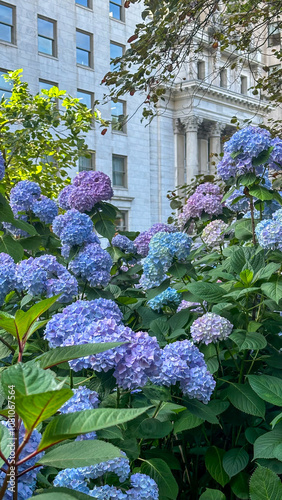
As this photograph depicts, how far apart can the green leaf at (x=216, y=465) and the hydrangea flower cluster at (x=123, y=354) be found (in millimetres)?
565

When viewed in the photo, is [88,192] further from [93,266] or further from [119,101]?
[119,101]

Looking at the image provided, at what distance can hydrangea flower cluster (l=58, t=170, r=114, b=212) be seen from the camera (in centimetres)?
245

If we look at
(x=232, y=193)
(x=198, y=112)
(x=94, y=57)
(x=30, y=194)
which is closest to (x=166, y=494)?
(x=232, y=193)

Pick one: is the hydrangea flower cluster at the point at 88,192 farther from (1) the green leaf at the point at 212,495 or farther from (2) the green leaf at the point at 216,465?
(1) the green leaf at the point at 212,495

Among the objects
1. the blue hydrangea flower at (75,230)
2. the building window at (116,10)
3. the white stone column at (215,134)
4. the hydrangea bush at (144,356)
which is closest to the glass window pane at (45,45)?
the building window at (116,10)

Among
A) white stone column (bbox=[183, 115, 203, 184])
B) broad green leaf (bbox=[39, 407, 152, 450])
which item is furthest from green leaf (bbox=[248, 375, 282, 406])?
white stone column (bbox=[183, 115, 203, 184])

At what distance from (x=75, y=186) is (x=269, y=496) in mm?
1798

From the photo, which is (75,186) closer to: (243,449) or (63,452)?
(243,449)

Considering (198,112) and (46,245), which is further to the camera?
(198,112)

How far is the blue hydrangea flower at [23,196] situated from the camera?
2.55m

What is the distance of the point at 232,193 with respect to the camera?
242 cm

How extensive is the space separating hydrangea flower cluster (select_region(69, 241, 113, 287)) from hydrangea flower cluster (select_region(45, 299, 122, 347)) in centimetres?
74

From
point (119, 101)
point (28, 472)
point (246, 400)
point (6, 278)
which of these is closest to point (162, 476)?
point (246, 400)

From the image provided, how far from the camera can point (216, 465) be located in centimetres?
155
